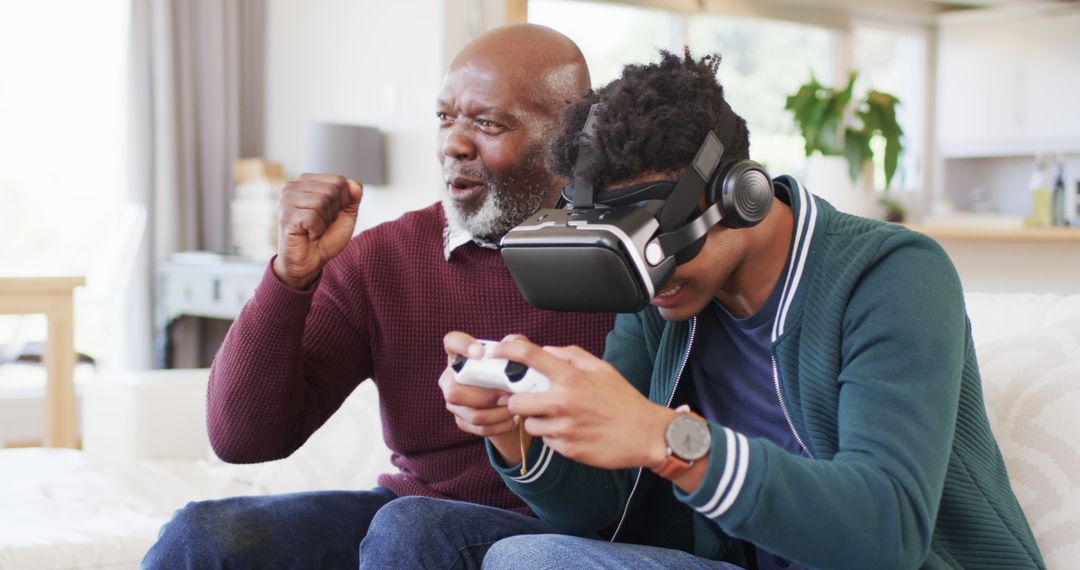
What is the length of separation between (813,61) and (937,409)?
18.6ft

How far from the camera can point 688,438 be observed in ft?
2.88

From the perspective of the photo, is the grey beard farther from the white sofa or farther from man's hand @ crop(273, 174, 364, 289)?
the white sofa

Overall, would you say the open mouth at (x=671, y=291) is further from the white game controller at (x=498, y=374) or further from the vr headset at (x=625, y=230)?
the white game controller at (x=498, y=374)

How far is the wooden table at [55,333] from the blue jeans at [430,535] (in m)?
2.41

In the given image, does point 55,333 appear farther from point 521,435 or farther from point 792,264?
point 792,264

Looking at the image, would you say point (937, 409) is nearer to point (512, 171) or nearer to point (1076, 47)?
point (512, 171)

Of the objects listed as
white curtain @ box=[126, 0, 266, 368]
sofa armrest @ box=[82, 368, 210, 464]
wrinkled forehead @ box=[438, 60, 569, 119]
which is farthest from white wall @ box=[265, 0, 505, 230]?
wrinkled forehead @ box=[438, 60, 569, 119]

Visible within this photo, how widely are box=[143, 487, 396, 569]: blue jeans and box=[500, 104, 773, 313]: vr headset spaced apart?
563 mm

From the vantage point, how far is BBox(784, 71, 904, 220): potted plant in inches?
153

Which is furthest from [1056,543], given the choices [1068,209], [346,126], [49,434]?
[1068,209]

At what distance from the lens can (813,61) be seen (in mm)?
6285

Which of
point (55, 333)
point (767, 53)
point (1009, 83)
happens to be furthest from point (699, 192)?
point (1009, 83)

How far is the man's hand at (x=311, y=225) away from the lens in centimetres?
137

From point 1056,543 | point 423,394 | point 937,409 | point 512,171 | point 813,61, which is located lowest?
point 1056,543
